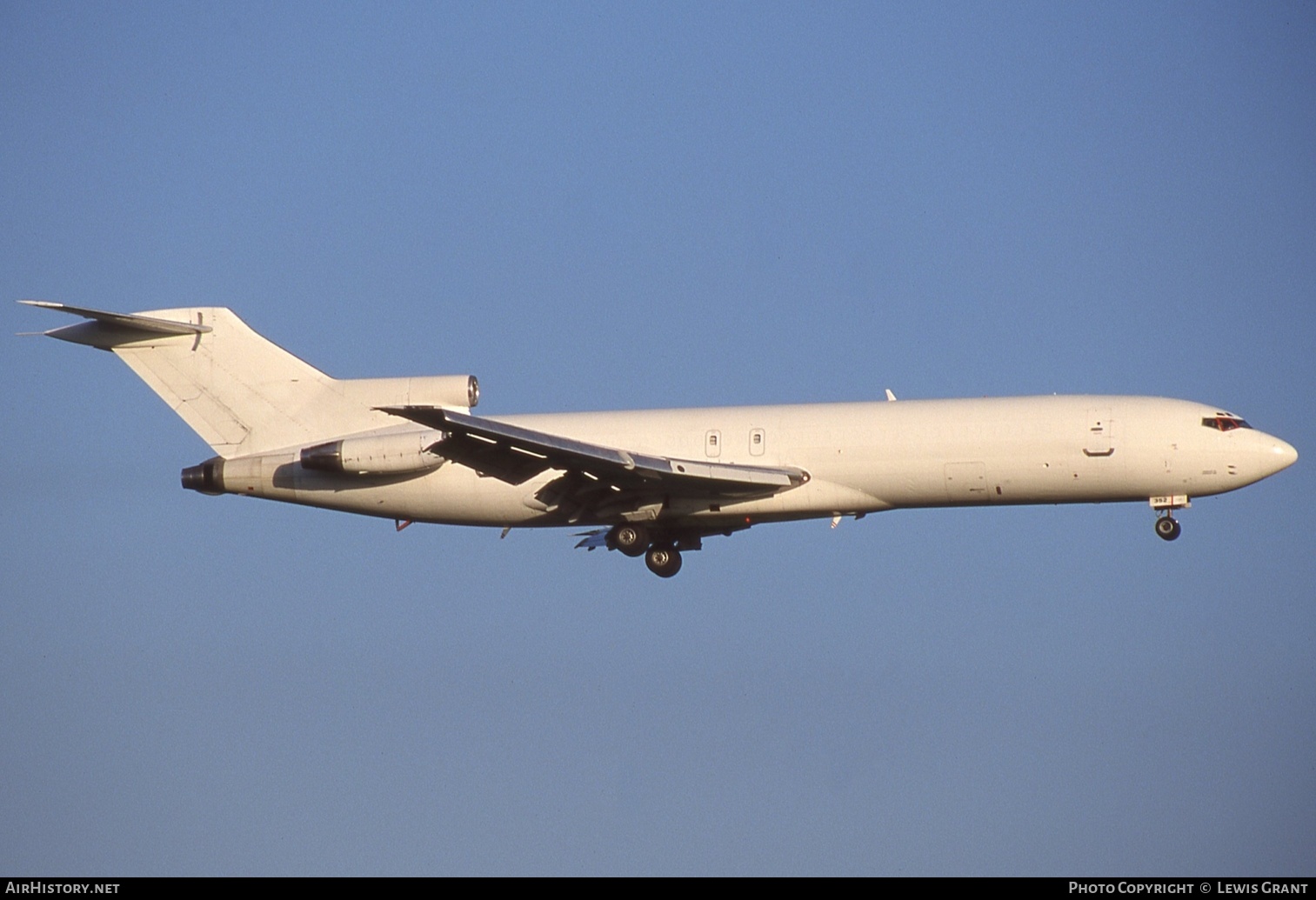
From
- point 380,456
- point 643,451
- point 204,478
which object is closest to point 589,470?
point 643,451

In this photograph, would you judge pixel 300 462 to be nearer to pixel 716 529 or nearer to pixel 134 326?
pixel 134 326

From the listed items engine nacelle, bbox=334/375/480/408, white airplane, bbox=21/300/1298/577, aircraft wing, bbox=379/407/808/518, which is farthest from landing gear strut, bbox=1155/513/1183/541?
engine nacelle, bbox=334/375/480/408

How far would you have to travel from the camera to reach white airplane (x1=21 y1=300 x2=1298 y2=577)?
37.8 m

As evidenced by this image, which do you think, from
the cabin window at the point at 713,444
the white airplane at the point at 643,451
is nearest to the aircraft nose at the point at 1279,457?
the white airplane at the point at 643,451

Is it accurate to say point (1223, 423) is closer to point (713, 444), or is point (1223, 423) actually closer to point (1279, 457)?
point (1279, 457)

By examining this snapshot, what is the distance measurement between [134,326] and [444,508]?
27.9 ft

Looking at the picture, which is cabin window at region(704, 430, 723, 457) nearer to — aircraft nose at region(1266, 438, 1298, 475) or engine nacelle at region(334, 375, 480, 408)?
engine nacelle at region(334, 375, 480, 408)

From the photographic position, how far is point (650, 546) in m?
41.8

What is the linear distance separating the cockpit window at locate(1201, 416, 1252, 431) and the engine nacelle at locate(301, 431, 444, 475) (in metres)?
16.4

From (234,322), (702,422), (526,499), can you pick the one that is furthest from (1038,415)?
(234,322)

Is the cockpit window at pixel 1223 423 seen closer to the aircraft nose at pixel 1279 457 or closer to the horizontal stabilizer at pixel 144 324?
the aircraft nose at pixel 1279 457

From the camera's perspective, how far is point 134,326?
1654 inches

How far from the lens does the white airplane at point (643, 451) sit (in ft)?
124

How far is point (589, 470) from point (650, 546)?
3934mm
